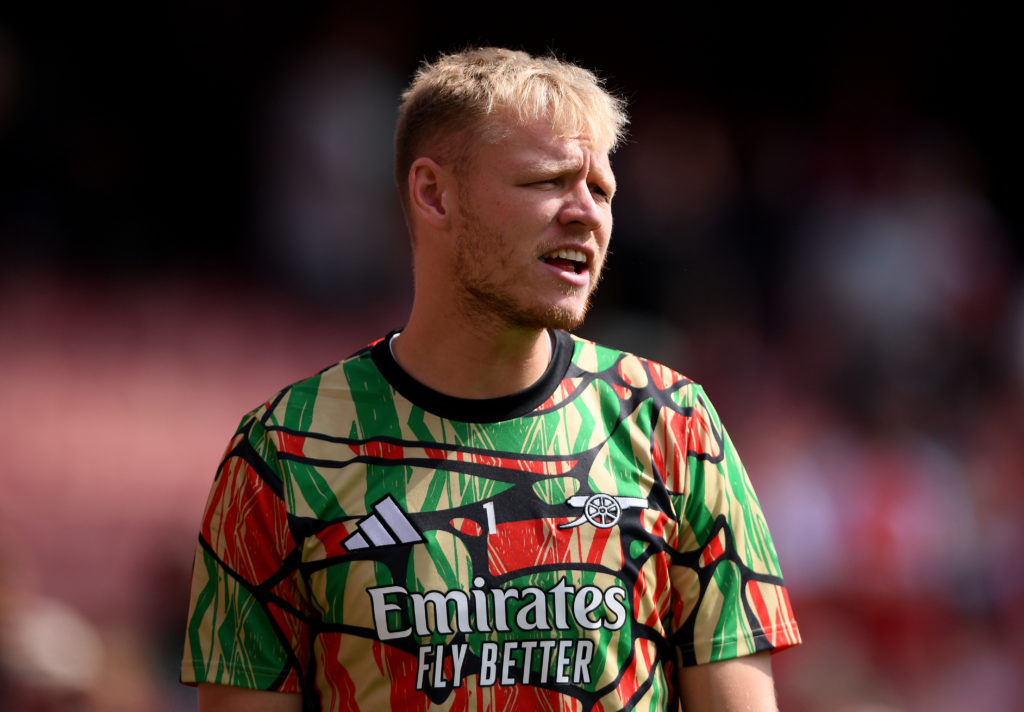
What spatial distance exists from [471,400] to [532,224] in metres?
0.37

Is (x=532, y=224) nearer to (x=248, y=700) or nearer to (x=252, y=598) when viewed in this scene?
(x=252, y=598)

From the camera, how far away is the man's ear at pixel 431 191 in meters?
2.39

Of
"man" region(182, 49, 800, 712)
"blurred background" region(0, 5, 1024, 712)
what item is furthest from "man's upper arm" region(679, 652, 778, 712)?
"blurred background" region(0, 5, 1024, 712)

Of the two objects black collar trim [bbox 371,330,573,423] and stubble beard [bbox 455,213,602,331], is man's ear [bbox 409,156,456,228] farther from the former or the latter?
black collar trim [bbox 371,330,573,423]

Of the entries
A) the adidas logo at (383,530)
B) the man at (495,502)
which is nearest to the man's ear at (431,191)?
the man at (495,502)

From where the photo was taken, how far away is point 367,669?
217 centimetres

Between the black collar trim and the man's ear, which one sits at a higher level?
the man's ear

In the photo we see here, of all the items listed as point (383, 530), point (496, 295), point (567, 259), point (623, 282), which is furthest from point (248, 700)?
point (623, 282)

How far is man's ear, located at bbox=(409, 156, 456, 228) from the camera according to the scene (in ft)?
7.86

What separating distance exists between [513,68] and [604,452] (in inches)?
31.1

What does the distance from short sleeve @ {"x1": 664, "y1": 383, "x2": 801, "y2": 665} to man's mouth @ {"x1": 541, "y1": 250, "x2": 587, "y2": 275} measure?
34 cm

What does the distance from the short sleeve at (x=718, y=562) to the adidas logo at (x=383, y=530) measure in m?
0.52

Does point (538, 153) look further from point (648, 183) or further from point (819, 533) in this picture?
point (648, 183)

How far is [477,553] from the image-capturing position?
7.29 ft
